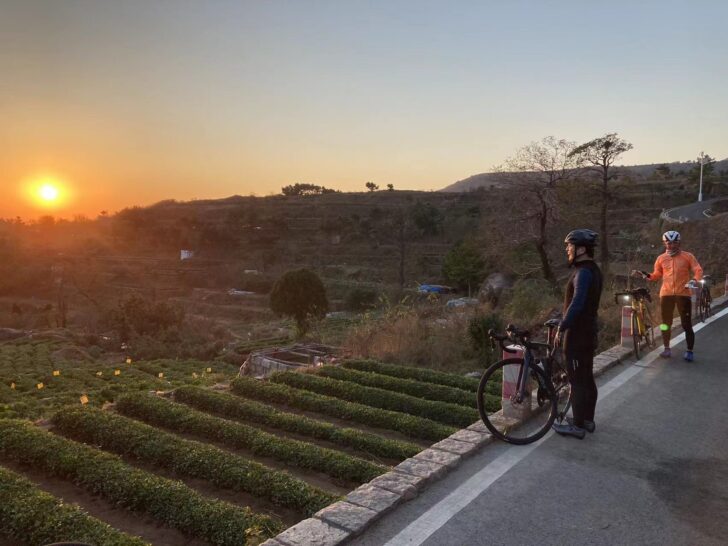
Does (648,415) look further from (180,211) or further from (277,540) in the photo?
(180,211)

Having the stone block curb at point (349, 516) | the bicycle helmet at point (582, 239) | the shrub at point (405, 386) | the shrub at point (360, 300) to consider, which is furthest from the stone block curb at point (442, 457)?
the shrub at point (360, 300)

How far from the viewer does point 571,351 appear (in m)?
5.09

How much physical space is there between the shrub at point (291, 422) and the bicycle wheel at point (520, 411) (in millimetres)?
1266

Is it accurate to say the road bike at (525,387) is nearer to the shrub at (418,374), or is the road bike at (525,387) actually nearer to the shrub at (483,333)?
the shrub at (418,374)

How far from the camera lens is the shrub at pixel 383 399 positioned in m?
7.46

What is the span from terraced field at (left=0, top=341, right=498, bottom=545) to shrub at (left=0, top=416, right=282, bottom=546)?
0.04ft

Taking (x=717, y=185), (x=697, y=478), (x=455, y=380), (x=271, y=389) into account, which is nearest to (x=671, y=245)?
(x=455, y=380)

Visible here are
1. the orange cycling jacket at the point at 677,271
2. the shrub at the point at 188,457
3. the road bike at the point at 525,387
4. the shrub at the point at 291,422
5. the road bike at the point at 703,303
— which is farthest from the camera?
the road bike at the point at 703,303

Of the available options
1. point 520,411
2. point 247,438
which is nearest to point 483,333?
point 520,411

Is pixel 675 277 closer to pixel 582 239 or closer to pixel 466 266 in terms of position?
pixel 582 239

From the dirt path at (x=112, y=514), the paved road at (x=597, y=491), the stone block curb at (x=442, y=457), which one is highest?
the stone block curb at (x=442, y=457)

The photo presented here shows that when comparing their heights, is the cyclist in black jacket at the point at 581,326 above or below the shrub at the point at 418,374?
above

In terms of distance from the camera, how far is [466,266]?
154ft

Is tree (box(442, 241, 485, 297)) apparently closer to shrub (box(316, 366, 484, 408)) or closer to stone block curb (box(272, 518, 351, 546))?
shrub (box(316, 366, 484, 408))
